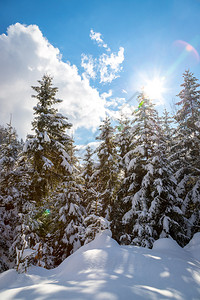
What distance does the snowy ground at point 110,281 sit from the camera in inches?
86.5

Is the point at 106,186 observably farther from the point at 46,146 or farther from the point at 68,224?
the point at 46,146

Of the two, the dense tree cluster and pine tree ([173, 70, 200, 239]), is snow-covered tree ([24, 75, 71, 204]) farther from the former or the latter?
pine tree ([173, 70, 200, 239])

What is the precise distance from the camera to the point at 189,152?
533 inches

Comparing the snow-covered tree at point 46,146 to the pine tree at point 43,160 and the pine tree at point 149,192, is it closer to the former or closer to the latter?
the pine tree at point 43,160

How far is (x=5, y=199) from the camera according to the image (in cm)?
1192

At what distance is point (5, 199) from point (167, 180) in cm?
1190

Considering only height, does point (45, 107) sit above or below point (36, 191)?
above

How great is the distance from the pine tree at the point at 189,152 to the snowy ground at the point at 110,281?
30.9ft

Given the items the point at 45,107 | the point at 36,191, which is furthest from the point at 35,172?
the point at 45,107

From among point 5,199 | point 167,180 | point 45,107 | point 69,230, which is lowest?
point 69,230

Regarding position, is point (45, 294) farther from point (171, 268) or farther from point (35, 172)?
point (35, 172)

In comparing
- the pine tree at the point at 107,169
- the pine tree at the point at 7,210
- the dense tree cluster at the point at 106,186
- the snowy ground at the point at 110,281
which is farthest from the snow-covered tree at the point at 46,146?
the snowy ground at the point at 110,281

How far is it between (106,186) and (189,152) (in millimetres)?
8051

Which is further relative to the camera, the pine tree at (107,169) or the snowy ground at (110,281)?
the pine tree at (107,169)
